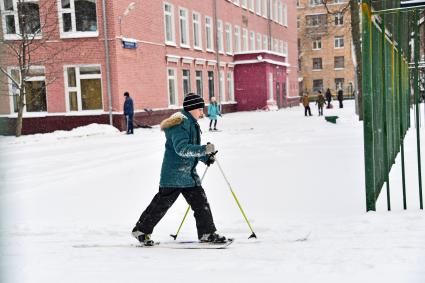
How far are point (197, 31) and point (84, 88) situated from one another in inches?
440

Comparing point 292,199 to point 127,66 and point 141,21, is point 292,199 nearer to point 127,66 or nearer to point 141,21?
point 127,66

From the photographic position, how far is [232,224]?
648 cm

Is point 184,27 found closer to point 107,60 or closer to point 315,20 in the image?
point 107,60

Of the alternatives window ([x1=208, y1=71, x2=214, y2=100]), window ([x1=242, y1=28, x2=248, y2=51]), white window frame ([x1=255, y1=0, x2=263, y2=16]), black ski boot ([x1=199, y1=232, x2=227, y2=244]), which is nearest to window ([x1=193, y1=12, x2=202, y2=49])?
window ([x1=208, y1=71, x2=214, y2=100])

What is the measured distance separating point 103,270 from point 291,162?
23.5 ft

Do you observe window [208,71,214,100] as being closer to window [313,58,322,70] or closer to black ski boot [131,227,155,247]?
black ski boot [131,227,155,247]

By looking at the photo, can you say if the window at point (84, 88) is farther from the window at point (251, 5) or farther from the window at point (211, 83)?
the window at point (251, 5)

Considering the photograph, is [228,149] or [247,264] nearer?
[247,264]

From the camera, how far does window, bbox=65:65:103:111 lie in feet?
81.2

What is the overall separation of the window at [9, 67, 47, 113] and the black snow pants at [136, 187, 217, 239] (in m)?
20.3

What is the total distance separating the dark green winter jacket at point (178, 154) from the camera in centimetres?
524

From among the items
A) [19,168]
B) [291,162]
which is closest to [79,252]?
[291,162]

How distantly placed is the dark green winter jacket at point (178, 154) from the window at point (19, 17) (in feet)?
63.9

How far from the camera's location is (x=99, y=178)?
34.8 ft
